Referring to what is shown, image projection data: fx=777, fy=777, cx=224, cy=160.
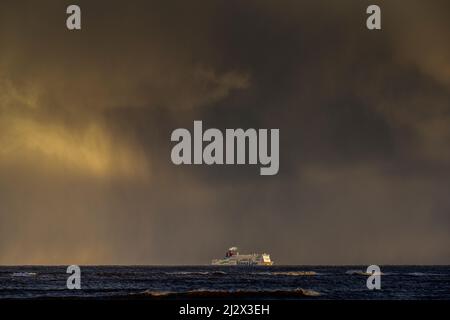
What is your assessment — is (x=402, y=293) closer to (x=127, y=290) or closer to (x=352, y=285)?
(x=352, y=285)
